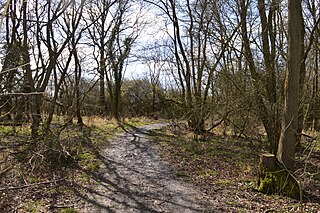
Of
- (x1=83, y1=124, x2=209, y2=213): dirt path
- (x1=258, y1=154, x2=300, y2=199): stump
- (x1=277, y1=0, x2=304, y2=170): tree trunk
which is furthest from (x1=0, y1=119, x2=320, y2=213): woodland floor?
(x1=277, y1=0, x2=304, y2=170): tree trunk

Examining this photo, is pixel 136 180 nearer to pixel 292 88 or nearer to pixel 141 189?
pixel 141 189

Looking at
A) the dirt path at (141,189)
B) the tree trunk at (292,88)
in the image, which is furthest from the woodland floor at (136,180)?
the tree trunk at (292,88)

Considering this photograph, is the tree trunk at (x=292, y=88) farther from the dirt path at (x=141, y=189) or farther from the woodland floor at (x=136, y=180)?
the dirt path at (x=141, y=189)

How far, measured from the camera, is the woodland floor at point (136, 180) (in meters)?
5.07

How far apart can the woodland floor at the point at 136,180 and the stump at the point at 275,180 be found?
0.62ft

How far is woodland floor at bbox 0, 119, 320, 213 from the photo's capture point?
200 inches

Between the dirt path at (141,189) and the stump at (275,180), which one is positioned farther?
the stump at (275,180)

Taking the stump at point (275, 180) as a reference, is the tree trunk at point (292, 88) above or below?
above

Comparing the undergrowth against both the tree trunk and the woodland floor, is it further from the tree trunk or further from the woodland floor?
the tree trunk

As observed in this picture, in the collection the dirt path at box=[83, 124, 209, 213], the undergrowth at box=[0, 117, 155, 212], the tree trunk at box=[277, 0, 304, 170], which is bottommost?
the dirt path at box=[83, 124, 209, 213]

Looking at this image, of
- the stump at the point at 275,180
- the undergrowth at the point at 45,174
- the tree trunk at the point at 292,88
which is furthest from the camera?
the tree trunk at the point at 292,88

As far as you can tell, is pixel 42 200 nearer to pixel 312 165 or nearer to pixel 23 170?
pixel 23 170

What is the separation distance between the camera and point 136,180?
22.2 ft

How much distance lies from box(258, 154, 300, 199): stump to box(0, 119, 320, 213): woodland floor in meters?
0.19
